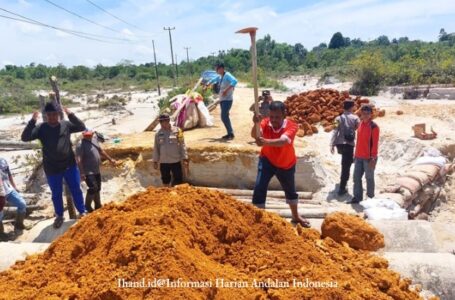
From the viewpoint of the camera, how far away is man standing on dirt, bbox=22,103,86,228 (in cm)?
491

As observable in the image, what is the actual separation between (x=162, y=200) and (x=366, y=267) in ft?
5.64

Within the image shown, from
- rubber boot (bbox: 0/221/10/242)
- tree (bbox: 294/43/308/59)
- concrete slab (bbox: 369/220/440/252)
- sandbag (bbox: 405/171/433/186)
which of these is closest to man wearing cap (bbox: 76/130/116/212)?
rubber boot (bbox: 0/221/10/242)

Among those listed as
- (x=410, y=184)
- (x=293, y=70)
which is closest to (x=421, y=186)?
(x=410, y=184)

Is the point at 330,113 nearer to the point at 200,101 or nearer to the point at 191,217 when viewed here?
the point at 200,101

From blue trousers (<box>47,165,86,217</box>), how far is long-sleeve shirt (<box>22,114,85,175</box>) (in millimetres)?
83

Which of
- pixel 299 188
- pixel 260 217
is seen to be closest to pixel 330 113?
pixel 299 188

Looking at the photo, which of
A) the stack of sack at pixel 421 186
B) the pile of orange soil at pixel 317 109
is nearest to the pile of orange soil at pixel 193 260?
the stack of sack at pixel 421 186

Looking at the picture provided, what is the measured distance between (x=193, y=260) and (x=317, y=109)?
10362 mm

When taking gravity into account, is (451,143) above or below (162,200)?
below

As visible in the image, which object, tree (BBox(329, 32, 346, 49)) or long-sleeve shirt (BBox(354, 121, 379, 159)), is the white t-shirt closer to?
long-sleeve shirt (BBox(354, 121, 379, 159))

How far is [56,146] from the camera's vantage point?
492cm

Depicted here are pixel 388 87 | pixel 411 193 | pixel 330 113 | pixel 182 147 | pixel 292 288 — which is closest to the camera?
pixel 292 288

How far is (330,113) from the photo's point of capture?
12125 millimetres

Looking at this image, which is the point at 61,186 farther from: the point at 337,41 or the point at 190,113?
the point at 337,41
